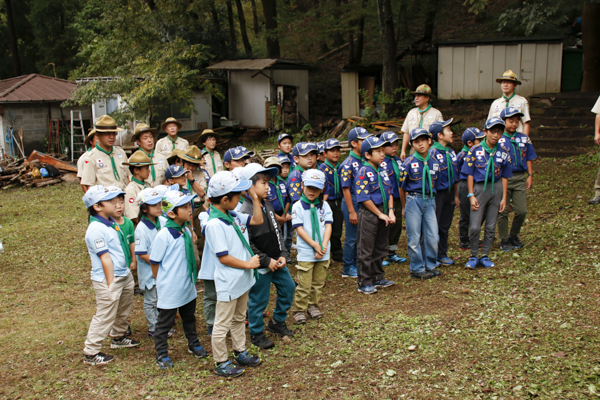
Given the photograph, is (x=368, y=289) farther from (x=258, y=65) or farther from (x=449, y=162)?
(x=258, y=65)

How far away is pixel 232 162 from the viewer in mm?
7430

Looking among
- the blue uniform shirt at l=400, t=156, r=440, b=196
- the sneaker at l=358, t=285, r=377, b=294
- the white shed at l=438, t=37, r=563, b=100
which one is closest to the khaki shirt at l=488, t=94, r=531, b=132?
the blue uniform shirt at l=400, t=156, r=440, b=196

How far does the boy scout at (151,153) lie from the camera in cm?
730

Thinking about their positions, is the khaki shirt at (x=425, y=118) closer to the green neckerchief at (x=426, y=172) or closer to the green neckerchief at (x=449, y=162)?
the green neckerchief at (x=449, y=162)

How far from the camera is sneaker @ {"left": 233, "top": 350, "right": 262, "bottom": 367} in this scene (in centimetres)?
471

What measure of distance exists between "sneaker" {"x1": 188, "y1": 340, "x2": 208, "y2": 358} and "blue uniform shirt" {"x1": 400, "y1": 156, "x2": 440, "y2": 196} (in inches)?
137

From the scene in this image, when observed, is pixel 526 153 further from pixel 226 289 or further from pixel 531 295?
pixel 226 289

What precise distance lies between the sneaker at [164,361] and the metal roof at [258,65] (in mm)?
19599

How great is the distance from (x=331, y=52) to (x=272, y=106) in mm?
10782

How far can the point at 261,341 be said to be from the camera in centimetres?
512

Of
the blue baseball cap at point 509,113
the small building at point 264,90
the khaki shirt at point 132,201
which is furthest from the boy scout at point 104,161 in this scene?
the small building at point 264,90

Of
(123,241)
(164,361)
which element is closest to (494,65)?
(123,241)

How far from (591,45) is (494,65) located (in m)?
4.13

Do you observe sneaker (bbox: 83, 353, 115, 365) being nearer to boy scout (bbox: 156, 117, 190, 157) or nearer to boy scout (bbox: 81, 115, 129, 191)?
boy scout (bbox: 81, 115, 129, 191)
